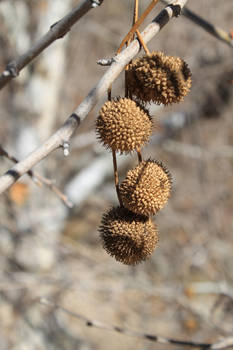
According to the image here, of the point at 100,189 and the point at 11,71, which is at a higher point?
the point at 100,189

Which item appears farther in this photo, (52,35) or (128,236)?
(128,236)

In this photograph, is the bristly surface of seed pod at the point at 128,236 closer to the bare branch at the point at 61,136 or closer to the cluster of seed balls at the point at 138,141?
the cluster of seed balls at the point at 138,141

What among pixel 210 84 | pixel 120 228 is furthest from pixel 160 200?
pixel 210 84

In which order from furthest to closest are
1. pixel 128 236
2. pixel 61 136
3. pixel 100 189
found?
pixel 100 189
pixel 128 236
pixel 61 136

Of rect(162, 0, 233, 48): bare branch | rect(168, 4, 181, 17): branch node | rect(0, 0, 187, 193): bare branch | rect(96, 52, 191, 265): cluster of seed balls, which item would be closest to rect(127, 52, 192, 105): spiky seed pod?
rect(96, 52, 191, 265): cluster of seed balls

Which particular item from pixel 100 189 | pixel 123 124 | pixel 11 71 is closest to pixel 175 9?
pixel 123 124

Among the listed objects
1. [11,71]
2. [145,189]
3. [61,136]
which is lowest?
[61,136]

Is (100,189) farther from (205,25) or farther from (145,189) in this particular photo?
(145,189)

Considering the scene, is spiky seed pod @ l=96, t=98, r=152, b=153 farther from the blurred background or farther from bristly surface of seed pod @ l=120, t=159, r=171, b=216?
the blurred background
